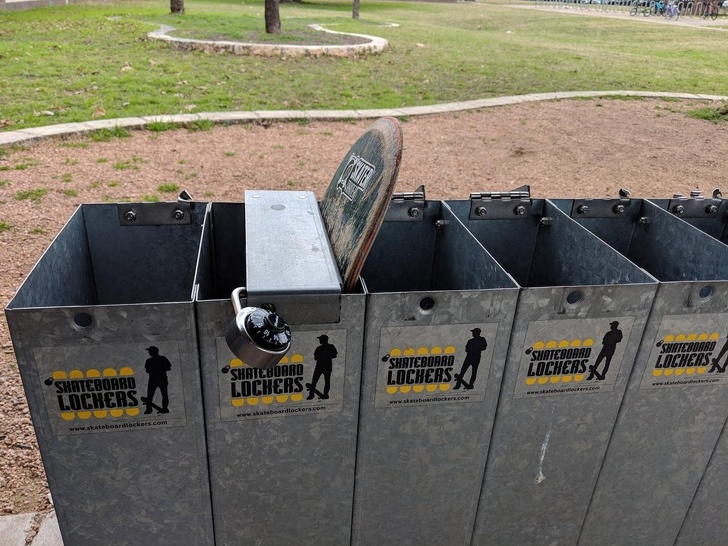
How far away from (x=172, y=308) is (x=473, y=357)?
91 cm

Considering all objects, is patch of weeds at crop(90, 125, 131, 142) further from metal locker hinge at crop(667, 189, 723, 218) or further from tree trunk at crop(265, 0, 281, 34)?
tree trunk at crop(265, 0, 281, 34)

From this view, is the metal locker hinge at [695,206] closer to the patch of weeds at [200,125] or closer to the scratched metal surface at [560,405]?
→ the scratched metal surface at [560,405]

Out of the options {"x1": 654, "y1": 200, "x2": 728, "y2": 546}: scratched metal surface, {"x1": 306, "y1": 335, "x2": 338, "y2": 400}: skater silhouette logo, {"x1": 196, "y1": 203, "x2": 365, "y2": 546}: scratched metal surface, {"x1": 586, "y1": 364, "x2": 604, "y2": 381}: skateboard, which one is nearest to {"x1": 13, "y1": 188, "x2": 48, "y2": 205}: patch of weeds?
{"x1": 196, "y1": 203, "x2": 365, "y2": 546}: scratched metal surface

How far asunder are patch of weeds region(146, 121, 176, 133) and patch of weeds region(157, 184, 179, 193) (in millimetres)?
2133

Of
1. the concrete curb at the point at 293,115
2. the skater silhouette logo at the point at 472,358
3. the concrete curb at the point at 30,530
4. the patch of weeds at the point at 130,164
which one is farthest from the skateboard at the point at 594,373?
the concrete curb at the point at 293,115

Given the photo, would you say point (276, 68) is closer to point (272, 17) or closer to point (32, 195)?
point (272, 17)

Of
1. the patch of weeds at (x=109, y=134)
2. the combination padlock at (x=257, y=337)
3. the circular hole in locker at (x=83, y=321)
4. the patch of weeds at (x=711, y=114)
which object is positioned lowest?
the patch of weeds at (x=109, y=134)

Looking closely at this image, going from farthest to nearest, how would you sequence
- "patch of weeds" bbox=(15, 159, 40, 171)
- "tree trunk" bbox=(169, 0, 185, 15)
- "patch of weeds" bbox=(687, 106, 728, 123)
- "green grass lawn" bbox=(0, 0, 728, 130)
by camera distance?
"tree trunk" bbox=(169, 0, 185, 15)
"patch of weeds" bbox=(687, 106, 728, 123)
"green grass lawn" bbox=(0, 0, 728, 130)
"patch of weeds" bbox=(15, 159, 40, 171)

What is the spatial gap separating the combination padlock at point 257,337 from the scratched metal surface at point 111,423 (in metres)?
0.27

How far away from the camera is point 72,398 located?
1622mm

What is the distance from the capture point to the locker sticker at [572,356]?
187 cm

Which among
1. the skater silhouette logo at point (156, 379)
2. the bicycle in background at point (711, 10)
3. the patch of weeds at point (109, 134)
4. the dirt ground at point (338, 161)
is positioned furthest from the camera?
the bicycle in background at point (711, 10)

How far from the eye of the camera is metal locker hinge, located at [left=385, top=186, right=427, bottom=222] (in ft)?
8.16

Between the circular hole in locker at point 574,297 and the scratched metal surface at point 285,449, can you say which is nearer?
the scratched metal surface at point 285,449
